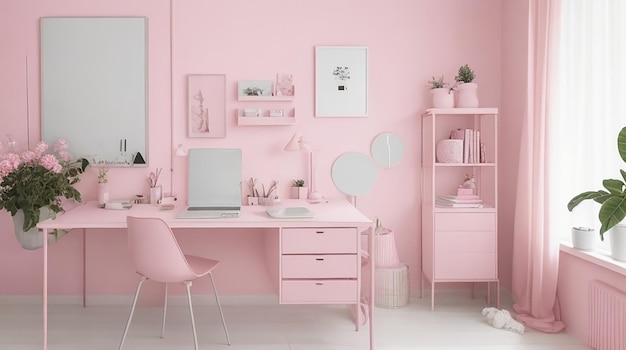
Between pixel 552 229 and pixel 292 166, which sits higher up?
pixel 292 166

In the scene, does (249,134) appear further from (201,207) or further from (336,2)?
(336,2)

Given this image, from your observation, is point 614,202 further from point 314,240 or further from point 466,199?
point 314,240

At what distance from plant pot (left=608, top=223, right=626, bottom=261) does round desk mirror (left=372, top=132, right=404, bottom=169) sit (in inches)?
55.5

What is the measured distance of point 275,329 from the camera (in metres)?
2.86

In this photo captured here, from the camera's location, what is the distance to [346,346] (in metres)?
2.64

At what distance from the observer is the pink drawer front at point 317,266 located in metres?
2.48

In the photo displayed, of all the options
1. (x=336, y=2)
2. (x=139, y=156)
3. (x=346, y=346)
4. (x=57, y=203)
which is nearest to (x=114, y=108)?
(x=139, y=156)

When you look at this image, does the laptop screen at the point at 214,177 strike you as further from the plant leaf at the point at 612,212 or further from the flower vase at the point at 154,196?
the plant leaf at the point at 612,212

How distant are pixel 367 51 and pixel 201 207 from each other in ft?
5.19

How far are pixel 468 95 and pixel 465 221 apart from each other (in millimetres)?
851

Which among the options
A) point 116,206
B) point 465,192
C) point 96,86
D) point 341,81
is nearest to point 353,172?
point 341,81

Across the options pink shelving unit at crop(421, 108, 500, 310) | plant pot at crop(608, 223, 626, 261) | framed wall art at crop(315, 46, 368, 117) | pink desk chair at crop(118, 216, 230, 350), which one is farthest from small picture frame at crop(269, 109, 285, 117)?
plant pot at crop(608, 223, 626, 261)

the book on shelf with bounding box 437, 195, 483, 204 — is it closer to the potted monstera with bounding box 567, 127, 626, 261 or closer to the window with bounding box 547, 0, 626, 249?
the window with bounding box 547, 0, 626, 249

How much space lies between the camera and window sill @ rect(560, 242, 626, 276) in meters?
2.28
